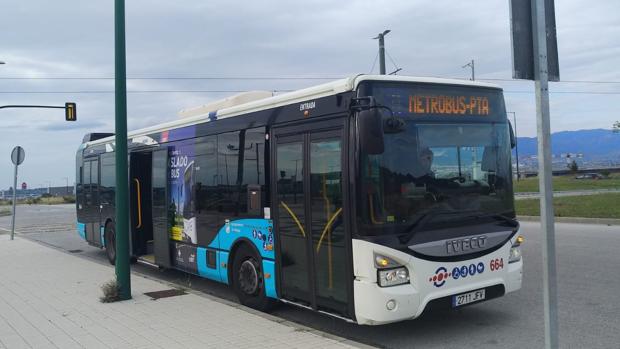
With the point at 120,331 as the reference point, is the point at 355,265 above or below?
above

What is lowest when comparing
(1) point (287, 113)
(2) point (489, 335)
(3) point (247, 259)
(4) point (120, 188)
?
(2) point (489, 335)

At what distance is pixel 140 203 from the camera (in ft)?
38.9

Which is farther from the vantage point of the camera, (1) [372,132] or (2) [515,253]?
(2) [515,253]

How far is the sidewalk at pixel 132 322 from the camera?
6.19m

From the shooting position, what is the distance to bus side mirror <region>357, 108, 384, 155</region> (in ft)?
18.4

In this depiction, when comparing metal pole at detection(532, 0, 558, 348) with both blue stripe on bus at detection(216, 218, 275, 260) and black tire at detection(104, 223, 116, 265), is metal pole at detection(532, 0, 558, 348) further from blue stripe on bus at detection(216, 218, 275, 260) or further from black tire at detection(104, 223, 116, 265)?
black tire at detection(104, 223, 116, 265)

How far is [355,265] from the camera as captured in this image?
233 inches

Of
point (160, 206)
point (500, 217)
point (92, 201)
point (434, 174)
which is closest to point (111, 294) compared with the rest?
point (160, 206)

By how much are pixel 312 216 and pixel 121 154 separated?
355cm

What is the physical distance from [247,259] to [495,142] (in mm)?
3747

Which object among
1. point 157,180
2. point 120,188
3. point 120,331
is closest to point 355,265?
point 120,331

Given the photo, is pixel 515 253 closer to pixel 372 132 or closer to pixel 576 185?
pixel 372 132

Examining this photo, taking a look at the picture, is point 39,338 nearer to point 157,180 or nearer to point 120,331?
point 120,331

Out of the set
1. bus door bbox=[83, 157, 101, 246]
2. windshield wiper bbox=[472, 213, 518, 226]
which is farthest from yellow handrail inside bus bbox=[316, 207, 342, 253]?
bus door bbox=[83, 157, 101, 246]
